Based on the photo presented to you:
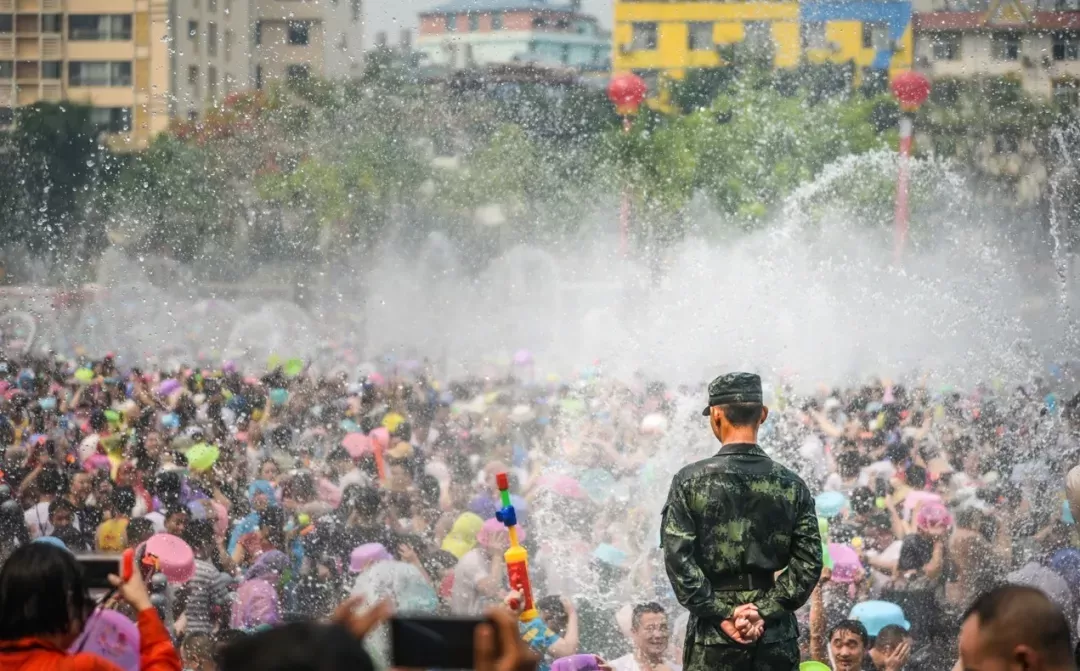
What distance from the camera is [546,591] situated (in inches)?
340

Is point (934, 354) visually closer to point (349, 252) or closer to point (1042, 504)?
point (349, 252)

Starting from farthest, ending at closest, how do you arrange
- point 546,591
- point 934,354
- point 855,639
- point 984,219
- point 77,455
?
1. point 984,219
2. point 934,354
3. point 77,455
4. point 546,591
5. point 855,639

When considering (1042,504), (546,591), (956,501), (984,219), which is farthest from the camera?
(984,219)

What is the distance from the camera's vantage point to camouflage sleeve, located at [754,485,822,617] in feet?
14.4

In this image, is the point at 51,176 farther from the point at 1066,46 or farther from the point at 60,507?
the point at 1066,46

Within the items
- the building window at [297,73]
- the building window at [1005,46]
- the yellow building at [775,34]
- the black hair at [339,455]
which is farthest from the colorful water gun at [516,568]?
the yellow building at [775,34]

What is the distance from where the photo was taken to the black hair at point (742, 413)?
448 centimetres

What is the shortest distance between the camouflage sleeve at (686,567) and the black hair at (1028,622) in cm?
152

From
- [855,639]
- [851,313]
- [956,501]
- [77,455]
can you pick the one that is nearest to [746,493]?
[855,639]

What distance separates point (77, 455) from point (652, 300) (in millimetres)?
11437

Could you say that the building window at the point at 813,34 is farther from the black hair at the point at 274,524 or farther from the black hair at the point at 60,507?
the black hair at the point at 60,507

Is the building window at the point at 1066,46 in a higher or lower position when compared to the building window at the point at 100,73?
higher

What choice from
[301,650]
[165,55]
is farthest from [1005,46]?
[301,650]

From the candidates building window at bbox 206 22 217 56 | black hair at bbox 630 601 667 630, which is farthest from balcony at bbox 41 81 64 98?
black hair at bbox 630 601 667 630
